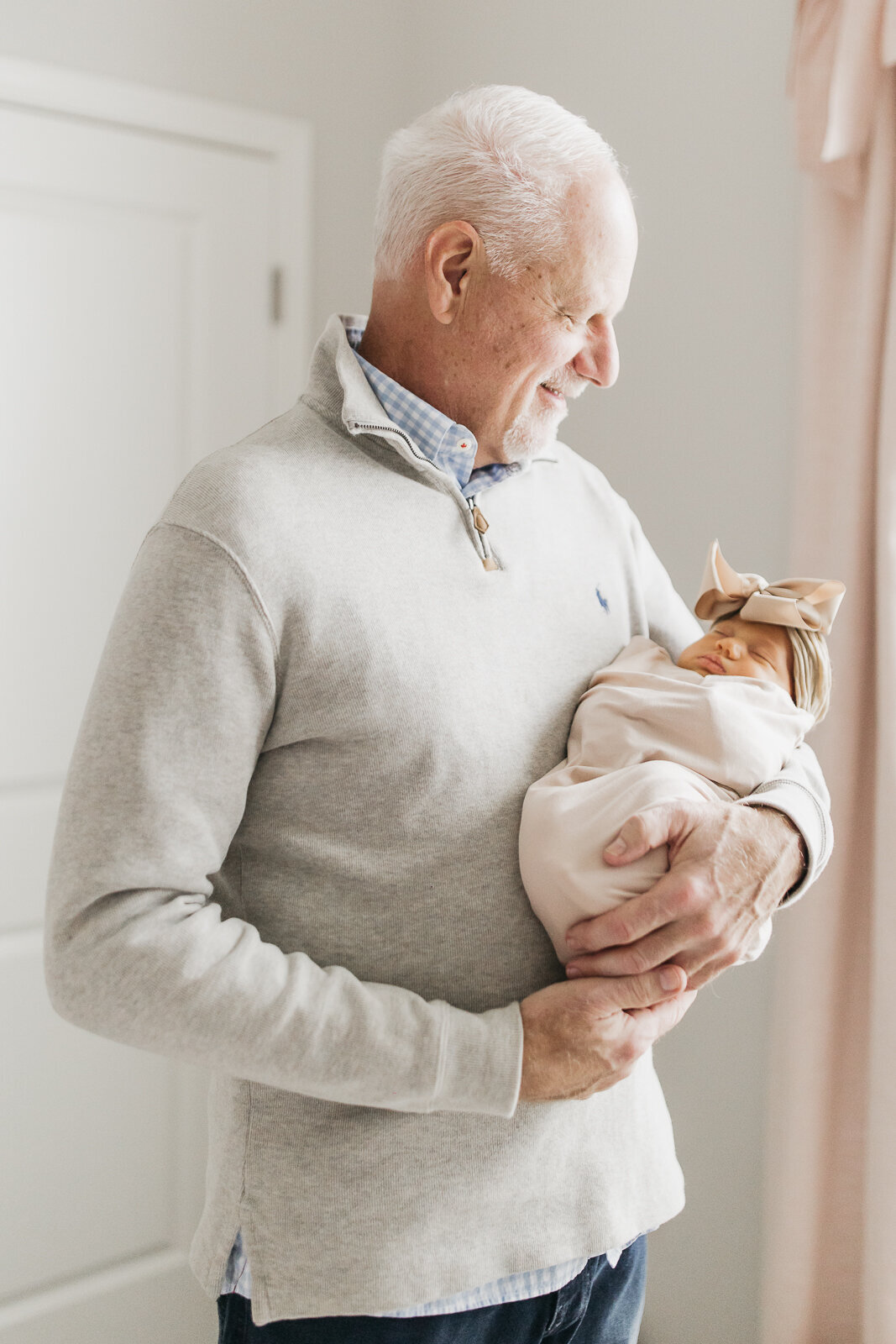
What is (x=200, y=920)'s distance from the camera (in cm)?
86

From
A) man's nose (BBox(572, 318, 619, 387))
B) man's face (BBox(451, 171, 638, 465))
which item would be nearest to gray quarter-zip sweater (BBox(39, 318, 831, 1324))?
man's face (BBox(451, 171, 638, 465))

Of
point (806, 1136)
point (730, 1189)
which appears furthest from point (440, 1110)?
point (730, 1189)

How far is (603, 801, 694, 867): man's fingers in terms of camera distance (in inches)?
35.9

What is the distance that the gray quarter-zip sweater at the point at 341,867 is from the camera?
858 millimetres

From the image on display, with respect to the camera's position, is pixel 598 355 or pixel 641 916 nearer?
pixel 641 916

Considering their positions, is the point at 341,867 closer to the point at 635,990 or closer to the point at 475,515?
the point at 635,990

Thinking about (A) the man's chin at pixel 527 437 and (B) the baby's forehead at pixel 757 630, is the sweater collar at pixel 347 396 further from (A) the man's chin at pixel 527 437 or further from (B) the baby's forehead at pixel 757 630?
(B) the baby's forehead at pixel 757 630

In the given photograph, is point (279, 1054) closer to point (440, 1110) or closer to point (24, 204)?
point (440, 1110)

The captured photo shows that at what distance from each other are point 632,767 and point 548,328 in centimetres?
44

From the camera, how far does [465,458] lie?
3.63ft

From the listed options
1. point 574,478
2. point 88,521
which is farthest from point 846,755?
point 88,521

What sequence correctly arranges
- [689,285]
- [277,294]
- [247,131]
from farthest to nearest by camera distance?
[277,294] < [247,131] < [689,285]

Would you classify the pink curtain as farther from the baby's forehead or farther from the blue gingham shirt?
the blue gingham shirt

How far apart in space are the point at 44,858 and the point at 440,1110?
1407mm
